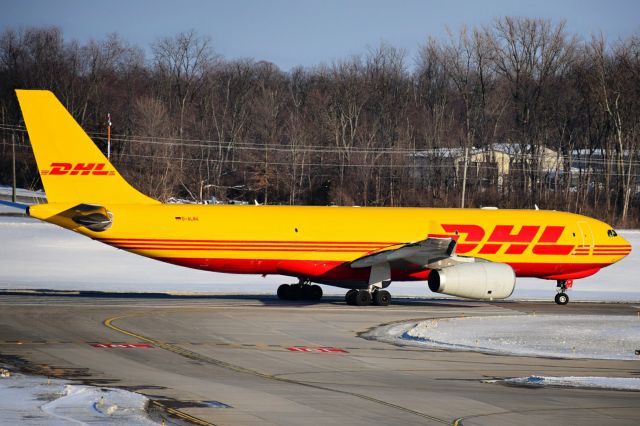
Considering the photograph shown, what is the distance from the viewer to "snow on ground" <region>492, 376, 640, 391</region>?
19.0m

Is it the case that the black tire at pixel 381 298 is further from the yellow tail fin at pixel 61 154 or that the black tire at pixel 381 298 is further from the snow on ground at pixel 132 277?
the yellow tail fin at pixel 61 154

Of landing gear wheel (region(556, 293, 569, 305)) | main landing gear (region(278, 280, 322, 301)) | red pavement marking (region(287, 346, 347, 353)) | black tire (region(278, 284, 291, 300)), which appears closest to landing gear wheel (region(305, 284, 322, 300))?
main landing gear (region(278, 280, 322, 301))

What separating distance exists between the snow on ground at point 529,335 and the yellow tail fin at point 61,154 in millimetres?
11321

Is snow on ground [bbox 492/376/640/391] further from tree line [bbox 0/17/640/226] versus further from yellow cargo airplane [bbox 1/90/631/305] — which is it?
tree line [bbox 0/17/640/226]

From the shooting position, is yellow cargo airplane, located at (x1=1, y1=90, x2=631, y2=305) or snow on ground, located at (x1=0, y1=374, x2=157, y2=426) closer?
snow on ground, located at (x1=0, y1=374, x2=157, y2=426)

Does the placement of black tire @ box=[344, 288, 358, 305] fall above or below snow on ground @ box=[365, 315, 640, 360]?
above

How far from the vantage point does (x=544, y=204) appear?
266 ft

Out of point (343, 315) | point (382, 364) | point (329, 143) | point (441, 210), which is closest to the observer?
point (382, 364)

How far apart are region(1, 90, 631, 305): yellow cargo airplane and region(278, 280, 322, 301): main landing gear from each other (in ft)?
0.15

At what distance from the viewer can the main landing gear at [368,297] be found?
34.2m

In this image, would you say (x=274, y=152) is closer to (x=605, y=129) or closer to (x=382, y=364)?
(x=605, y=129)

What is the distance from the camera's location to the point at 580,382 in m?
19.4

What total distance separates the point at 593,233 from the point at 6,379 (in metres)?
25.6

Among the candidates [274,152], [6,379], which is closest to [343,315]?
[6,379]
